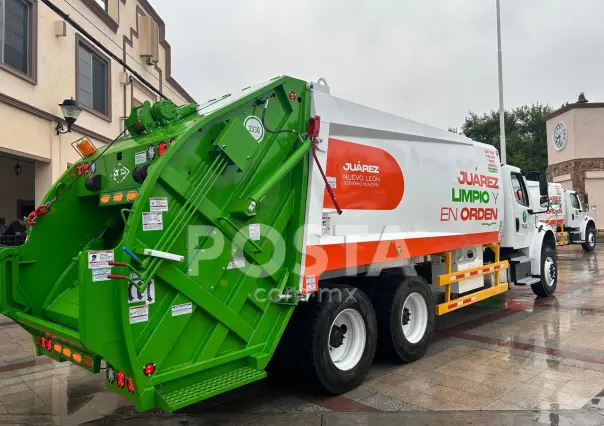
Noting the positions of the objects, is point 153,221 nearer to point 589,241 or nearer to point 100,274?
point 100,274

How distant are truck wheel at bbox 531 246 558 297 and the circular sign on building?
60.1 feet

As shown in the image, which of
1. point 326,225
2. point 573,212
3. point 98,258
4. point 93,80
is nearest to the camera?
point 98,258

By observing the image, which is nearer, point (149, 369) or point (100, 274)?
point (100, 274)

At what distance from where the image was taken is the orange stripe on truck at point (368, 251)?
437 cm

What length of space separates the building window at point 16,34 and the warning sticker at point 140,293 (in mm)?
7210

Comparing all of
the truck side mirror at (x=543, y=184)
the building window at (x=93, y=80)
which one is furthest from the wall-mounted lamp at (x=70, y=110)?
the truck side mirror at (x=543, y=184)

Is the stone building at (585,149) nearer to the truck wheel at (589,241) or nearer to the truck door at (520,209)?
the truck wheel at (589,241)

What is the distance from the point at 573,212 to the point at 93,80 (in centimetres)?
1833

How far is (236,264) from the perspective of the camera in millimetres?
3867

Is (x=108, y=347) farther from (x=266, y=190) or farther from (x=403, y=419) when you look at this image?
(x=403, y=419)

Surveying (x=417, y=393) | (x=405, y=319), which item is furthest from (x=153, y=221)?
(x=405, y=319)

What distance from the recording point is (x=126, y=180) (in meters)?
4.07

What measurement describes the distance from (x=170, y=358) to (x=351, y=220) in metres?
2.23

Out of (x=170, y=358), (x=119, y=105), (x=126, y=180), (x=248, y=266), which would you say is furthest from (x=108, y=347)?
(x=119, y=105)
